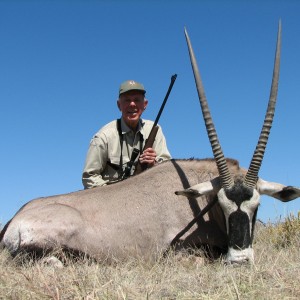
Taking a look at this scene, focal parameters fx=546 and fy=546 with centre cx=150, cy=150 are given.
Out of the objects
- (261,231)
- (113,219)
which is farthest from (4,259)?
(261,231)

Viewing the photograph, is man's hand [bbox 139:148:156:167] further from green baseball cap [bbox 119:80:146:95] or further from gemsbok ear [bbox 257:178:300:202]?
gemsbok ear [bbox 257:178:300:202]

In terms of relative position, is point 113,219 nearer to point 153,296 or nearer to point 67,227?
point 67,227

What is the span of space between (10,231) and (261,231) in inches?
158

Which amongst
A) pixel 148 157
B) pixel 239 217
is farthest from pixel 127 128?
pixel 239 217

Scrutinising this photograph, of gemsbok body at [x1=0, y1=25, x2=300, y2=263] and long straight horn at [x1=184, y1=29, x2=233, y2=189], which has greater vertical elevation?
long straight horn at [x1=184, y1=29, x2=233, y2=189]

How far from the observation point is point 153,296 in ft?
12.4

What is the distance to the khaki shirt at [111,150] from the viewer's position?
758 centimetres

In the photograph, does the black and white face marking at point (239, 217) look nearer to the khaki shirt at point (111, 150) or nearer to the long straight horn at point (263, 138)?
the long straight horn at point (263, 138)

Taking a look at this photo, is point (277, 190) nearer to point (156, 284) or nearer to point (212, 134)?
point (212, 134)

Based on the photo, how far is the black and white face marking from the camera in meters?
5.26

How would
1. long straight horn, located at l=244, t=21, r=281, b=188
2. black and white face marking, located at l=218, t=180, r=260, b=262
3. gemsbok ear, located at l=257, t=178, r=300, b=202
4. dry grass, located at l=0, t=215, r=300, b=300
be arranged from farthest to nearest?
gemsbok ear, located at l=257, t=178, r=300, b=202 < long straight horn, located at l=244, t=21, r=281, b=188 < black and white face marking, located at l=218, t=180, r=260, b=262 < dry grass, located at l=0, t=215, r=300, b=300

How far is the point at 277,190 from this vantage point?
5848mm

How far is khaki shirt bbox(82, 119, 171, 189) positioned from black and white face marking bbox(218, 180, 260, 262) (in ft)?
8.06

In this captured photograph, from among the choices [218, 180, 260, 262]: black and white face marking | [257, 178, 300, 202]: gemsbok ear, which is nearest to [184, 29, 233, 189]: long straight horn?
[218, 180, 260, 262]: black and white face marking
